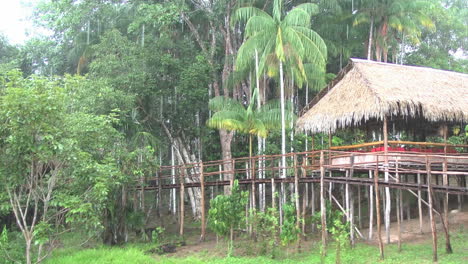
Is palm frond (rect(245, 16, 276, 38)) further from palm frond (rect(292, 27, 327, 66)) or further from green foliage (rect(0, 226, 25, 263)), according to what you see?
green foliage (rect(0, 226, 25, 263))

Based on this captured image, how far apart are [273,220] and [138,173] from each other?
4487 millimetres

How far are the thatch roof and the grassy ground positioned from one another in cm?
304

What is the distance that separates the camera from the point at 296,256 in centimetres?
1131

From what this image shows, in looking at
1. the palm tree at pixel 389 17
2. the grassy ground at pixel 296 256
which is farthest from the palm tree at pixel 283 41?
the palm tree at pixel 389 17

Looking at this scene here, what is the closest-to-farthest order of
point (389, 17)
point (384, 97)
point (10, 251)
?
point (10, 251) → point (384, 97) → point (389, 17)

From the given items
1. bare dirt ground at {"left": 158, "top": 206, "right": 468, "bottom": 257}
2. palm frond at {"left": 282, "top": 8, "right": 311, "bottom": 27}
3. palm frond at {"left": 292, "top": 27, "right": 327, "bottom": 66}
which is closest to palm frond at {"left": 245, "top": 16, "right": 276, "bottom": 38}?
palm frond at {"left": 282, "top": 8, "right": 311, "bottom": 27}

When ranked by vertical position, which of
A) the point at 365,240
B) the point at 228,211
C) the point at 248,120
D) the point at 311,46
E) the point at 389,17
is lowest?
the point at 365,240

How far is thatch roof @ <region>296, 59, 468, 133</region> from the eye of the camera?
11.3m

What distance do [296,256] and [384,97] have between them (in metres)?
4.32

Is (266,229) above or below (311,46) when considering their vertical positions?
below

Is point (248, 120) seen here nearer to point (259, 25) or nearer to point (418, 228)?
point (259, 25)

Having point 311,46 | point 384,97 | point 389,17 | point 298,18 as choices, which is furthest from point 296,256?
point 389,17

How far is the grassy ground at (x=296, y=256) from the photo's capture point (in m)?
9.76

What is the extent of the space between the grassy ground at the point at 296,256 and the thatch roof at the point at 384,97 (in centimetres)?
304
